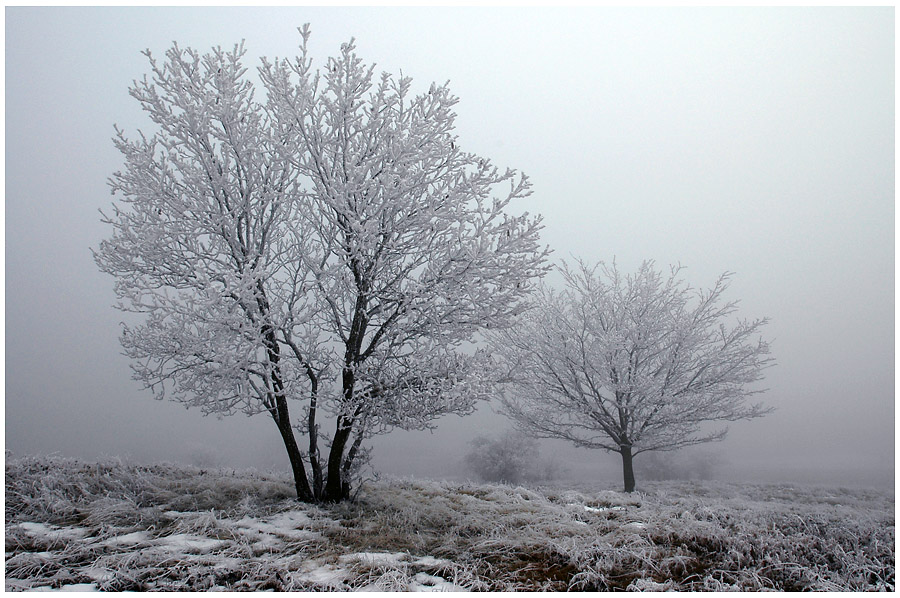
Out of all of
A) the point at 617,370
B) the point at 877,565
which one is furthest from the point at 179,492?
the point at 617,370

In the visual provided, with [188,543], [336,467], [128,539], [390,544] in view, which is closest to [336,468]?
[336,467]

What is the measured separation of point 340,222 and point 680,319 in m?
10.1

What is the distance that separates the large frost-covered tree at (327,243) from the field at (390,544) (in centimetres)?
151

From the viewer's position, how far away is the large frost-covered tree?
700 cm

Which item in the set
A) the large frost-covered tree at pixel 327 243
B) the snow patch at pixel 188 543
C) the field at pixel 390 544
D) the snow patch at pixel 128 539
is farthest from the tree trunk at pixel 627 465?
the snow patch at pixel 128 539

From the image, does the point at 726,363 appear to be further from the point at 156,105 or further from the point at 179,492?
the point at 156,105

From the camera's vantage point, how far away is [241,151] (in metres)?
7.42

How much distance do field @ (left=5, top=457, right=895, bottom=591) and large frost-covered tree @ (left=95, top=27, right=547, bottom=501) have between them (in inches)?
59.4

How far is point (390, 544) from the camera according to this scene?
5387 mm

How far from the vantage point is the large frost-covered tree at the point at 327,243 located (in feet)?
23.0

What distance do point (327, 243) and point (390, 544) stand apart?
4567 mm

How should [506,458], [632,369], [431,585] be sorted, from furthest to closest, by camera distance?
1. [506,458]
2. [632,369]
3. [431,585]

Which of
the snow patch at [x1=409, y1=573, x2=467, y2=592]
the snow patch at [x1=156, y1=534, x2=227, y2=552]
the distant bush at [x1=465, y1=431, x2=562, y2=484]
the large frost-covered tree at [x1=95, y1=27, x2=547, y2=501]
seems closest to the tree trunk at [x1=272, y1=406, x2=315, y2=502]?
the large frost-covered tree at [x1=95, y1=27, x2=547, y2=501]

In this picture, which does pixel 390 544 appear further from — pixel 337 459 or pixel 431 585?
pixel 337 459
